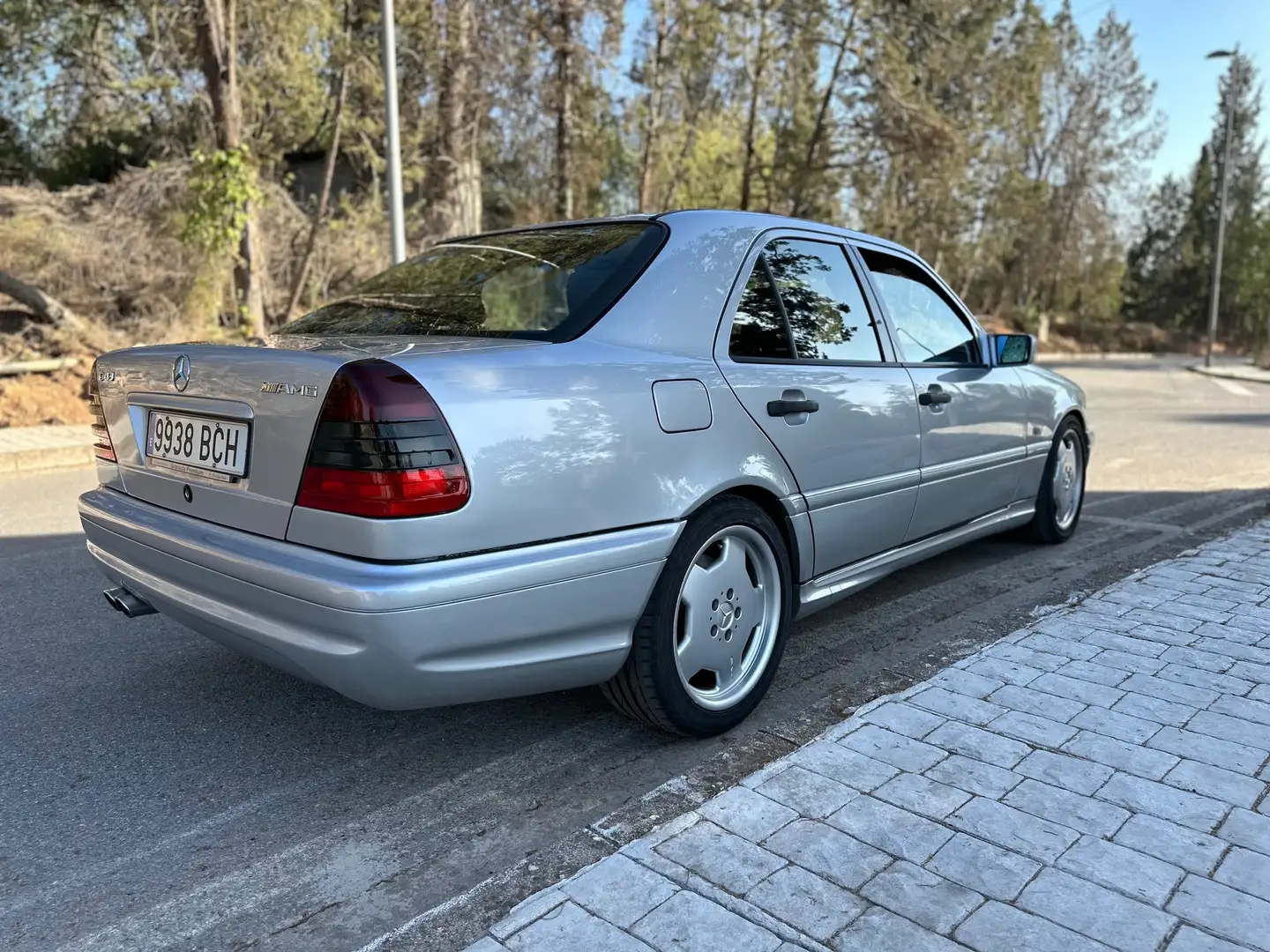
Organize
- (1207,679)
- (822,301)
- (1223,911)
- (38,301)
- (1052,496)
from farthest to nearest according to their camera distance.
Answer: (38,301), (1052,496), (822,301), (1207,679), (1223,911)

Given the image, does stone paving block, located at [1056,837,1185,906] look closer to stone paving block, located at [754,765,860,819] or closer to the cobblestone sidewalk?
the cobblestone sidewalk

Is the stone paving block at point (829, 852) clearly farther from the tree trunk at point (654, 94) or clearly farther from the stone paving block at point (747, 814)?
the tree trunk at point (654, 94)

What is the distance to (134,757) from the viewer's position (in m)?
2.85

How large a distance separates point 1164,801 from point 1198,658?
4.12ft

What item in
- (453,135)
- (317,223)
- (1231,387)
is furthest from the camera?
(1231,387)

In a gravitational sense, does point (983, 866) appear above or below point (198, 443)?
below

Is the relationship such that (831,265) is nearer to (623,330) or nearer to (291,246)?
(623,330)

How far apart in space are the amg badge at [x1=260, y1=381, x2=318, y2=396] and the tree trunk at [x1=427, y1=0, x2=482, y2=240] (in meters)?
12.5

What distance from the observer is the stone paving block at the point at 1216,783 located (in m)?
2.50

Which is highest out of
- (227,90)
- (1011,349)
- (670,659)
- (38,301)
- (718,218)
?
(227,90)

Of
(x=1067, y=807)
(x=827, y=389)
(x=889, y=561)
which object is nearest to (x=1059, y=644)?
(x=889, y=561)

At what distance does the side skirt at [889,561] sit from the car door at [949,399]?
6cm

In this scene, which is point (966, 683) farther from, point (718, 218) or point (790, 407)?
point (718, 218)

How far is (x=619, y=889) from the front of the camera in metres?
2.10
